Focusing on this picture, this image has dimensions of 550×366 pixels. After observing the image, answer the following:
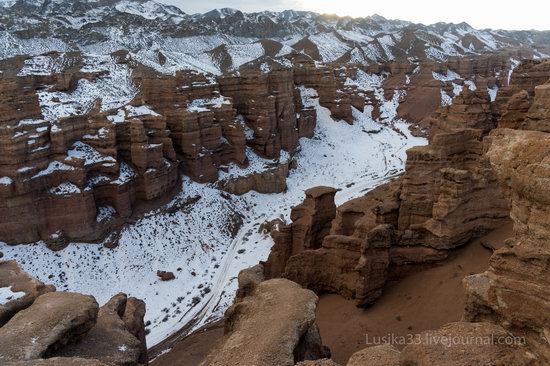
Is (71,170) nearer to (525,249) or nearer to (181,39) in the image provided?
(525,249)

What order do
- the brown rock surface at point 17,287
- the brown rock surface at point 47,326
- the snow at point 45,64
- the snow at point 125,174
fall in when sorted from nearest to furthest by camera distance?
the brown rock surface at point 47,326 → the brown rock surface at point 17,287 → the snow at point 125,174 → the snow at point 45,64

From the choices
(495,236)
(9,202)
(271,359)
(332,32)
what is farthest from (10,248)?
(332,32)

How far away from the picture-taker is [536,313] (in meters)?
7.55

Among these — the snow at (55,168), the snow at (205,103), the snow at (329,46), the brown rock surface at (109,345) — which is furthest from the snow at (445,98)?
the brown rock surface at (109,345)

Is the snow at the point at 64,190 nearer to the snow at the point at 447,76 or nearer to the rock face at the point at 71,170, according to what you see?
the rock face at the point at 71,170

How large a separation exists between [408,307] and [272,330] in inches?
261

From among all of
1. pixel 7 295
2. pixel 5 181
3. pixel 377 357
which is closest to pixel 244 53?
pixel 5 181

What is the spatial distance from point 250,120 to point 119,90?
16827 mm

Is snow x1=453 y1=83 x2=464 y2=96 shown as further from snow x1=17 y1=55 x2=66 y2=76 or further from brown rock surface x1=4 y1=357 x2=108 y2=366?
brown rock surface x1=4 y1=357 x2=108 y2=366

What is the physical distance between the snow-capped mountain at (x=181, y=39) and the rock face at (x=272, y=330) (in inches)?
2726

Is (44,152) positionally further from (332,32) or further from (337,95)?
(332,32)

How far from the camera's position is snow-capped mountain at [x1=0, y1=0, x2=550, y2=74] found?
9166 cm

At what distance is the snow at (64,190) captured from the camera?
28.2 m

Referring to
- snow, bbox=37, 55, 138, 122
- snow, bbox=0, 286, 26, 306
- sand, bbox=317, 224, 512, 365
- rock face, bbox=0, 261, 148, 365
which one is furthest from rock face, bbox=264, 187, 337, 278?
snow, bbox=37, 55, 138, 122
